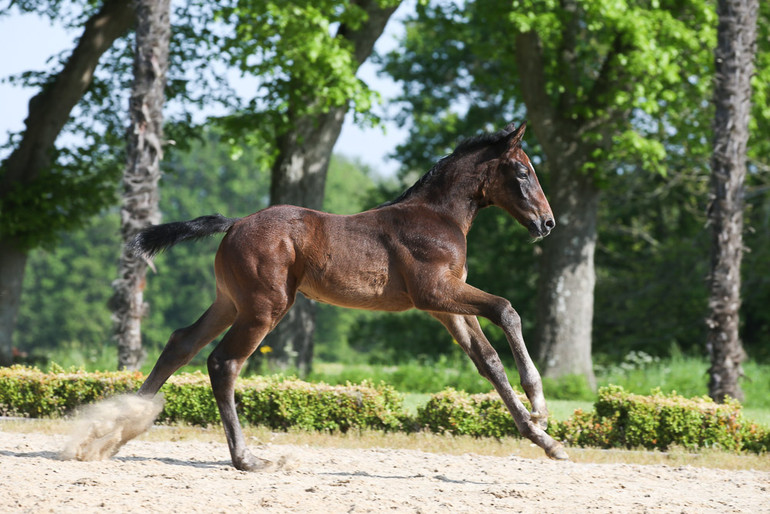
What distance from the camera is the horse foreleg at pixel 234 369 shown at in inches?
250

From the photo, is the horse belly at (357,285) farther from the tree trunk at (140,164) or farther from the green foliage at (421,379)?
the green foliage at (421,379)

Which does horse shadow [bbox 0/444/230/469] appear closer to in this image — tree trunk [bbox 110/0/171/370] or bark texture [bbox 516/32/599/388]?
tree trunk [bbox 110/0/171/370]

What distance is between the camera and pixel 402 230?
644cm

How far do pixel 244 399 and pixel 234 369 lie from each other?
3.18 m

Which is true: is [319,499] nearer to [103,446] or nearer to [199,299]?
[103,446]

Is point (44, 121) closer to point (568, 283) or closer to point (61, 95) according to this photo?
point (61, 95)

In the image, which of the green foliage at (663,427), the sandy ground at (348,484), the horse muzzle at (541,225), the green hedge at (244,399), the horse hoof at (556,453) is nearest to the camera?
the sandy ground at (348,484)

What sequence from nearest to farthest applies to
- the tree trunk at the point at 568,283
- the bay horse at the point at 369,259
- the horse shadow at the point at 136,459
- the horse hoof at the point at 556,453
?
the horse hoof at the point at 556,453
the bay horse at the point at 369,259
the horse shadow at the point at 136,459
the tree trunk at the point at 568,283

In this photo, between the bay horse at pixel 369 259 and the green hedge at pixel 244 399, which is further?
the green hedge at pixel 244 399

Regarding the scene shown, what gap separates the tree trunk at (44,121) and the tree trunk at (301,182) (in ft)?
16.8

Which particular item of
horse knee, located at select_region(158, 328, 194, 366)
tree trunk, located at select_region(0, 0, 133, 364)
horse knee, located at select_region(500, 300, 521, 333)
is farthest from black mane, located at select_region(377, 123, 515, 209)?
tree trunk, located at select_region(0, 0, 133, 364)

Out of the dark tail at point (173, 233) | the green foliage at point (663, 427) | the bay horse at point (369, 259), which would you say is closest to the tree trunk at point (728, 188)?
the green foliage at point (663, 427)

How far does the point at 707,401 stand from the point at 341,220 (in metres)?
5.29

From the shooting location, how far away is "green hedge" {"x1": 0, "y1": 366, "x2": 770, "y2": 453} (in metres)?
9.14
